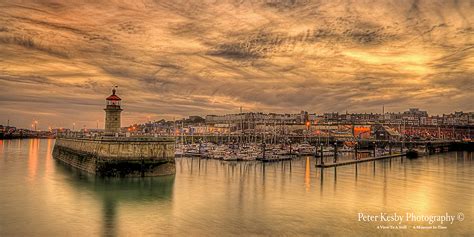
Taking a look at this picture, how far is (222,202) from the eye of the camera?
26.6 m

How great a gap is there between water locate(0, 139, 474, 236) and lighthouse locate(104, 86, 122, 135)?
5338mm

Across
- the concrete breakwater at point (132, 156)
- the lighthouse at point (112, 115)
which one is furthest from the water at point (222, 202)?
the lighthouse at point (112, 115)

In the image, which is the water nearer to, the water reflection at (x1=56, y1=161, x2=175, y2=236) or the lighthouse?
the water reflection at (x1=56, y1=161, x2=175, y2=236)

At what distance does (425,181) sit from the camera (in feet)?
129

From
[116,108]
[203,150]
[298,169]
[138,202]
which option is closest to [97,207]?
[138,202]

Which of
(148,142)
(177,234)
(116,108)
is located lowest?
(177,234)

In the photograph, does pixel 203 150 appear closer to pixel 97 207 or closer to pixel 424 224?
pixel 97 207

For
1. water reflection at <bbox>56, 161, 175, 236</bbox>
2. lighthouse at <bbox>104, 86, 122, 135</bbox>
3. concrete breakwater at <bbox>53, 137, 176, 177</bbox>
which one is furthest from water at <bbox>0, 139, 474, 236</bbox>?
lighthouse at <bbox>104, 86, 122, 135</bbox>

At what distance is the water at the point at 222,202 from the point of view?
1983 cm

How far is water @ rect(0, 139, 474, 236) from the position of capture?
19.8 metres

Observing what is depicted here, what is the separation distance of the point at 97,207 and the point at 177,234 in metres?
8.33

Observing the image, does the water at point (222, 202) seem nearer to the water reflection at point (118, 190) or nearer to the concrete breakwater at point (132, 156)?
the water reflection at point (118, 190)

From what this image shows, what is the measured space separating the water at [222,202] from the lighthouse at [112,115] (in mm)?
5338

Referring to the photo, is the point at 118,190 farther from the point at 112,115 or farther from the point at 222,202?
the point at 112,115
